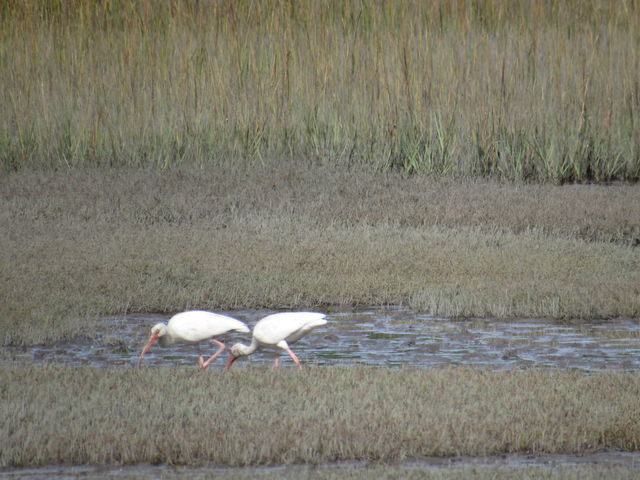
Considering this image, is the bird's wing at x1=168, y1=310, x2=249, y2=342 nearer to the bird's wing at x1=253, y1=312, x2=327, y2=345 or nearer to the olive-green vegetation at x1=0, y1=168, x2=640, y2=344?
the bird's wing at x1=253, y1=312, x2=327, y2=345

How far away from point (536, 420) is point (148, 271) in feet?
16.3

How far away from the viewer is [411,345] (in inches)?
313

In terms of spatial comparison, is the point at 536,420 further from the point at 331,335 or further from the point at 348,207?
the point at 348,207

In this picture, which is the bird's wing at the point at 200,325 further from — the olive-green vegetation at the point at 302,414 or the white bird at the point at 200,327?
the olive-green vegetation at the point at 302,414

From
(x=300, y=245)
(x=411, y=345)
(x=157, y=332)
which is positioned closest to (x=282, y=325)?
(x=157, y=332)

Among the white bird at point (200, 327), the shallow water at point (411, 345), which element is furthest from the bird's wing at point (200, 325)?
the shallow water at point (411, 345)

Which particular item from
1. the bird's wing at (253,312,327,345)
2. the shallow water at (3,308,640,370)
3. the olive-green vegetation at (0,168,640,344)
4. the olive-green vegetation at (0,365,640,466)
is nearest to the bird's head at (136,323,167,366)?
the shallow water at (3,308,640,370)

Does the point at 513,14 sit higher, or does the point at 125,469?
the point at 513,14

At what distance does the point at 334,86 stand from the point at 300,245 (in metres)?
5.28

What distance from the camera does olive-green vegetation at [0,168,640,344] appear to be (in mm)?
9156

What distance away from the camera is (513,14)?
661 inches

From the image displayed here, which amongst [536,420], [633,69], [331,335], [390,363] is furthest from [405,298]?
[633,69]

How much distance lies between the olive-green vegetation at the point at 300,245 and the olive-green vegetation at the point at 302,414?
6.35ft

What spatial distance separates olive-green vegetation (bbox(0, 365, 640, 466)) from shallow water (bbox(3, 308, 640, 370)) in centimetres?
65
